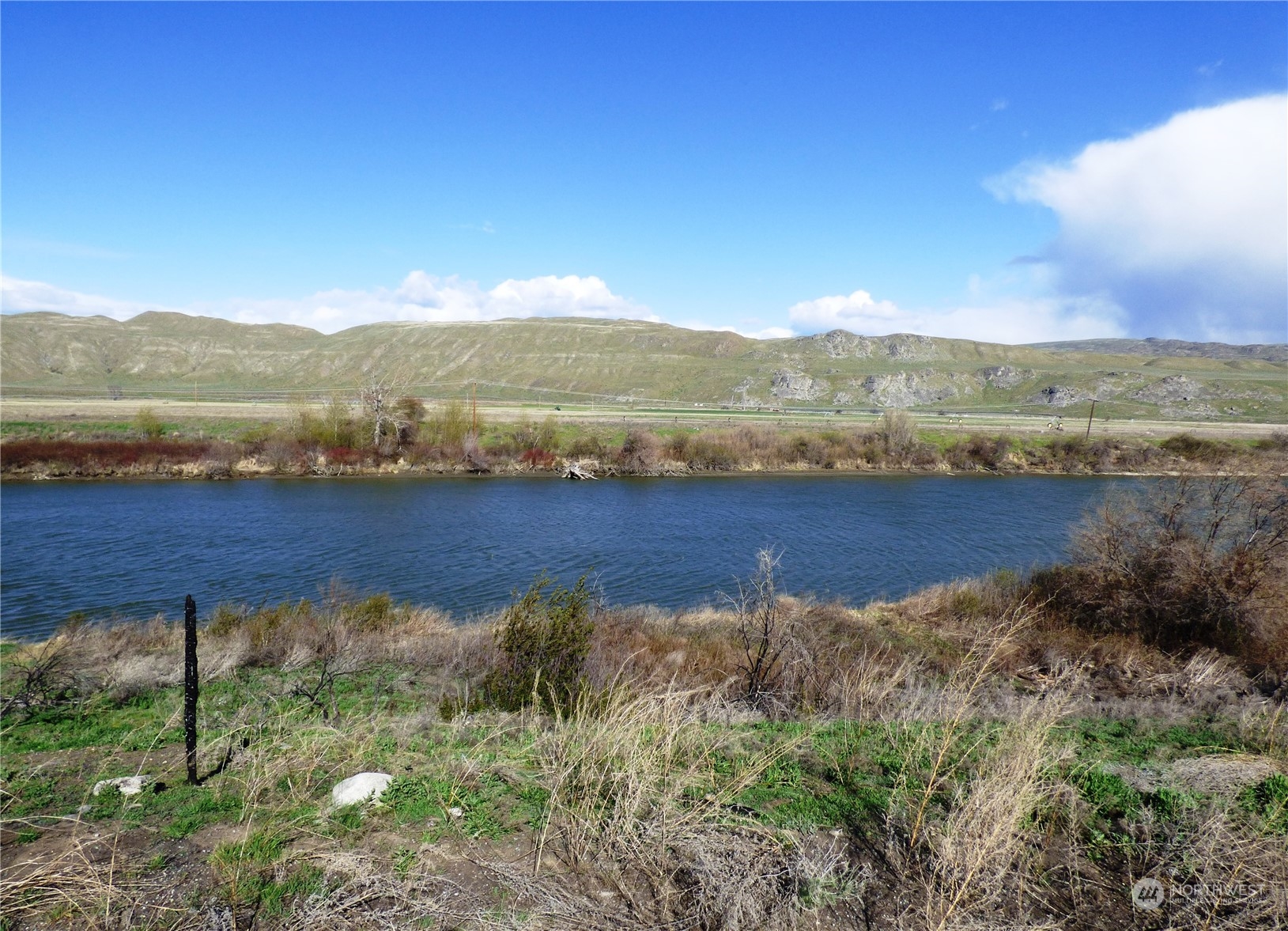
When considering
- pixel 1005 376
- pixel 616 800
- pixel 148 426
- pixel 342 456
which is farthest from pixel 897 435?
pixel 1005 376

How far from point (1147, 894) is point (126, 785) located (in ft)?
27.5

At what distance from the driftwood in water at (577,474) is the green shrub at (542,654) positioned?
114 ft

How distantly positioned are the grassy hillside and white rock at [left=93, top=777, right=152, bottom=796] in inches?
3888

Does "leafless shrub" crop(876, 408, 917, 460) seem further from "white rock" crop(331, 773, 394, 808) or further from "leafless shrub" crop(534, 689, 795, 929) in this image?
"white rock" crop(331, 773, 394, 808)

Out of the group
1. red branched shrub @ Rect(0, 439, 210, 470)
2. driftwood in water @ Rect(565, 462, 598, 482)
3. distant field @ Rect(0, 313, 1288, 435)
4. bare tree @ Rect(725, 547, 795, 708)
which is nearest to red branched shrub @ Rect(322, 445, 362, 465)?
red branched shrub @ Rect(0, 439, 210, 470)

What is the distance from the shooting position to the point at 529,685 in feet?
30.7

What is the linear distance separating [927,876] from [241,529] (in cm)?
3112

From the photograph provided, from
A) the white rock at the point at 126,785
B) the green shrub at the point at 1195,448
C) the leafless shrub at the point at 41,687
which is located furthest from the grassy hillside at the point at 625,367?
the white rock at the point at 126,785

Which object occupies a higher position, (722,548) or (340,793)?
(340,793)

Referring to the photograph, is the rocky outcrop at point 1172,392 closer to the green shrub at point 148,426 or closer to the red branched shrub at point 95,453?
the red branched shrub at point 95,453

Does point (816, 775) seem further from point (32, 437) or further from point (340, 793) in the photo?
point (32, 437)

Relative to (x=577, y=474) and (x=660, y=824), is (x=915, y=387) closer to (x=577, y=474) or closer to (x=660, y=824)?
(x=577, y=474)

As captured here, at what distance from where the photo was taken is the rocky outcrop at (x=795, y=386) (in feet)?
394

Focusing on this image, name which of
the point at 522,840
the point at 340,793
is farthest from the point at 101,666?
the point at 522,840
